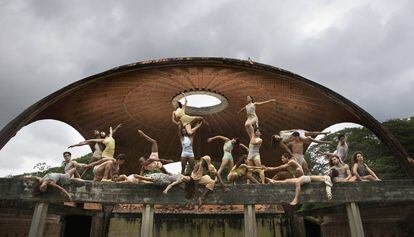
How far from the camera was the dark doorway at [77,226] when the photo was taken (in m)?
14.1

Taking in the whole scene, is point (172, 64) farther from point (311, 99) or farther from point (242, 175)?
point (311, 99)

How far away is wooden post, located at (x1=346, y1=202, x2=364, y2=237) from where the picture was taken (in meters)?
8.19

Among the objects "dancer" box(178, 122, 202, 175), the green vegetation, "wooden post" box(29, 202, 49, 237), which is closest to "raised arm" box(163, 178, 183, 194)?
"dancer" box(178, 122, 202, 175)

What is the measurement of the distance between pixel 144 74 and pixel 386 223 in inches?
414

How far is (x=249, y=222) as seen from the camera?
27.0ft

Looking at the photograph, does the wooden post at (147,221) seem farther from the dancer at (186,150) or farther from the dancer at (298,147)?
the dancer at (298,147)

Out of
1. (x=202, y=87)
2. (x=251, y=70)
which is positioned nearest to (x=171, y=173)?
(x=251, y=70)

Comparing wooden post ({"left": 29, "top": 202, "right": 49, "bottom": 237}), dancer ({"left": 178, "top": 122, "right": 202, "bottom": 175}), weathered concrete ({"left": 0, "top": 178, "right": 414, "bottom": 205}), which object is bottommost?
wooden post ({"left": 29, "top": 202, "right": 49, "bottom": 237})

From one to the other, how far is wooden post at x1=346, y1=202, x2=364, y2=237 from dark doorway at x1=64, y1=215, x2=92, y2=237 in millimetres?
11556

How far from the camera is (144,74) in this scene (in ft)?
38.8

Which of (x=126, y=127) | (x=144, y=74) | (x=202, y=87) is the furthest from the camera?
(x=126, y=127)

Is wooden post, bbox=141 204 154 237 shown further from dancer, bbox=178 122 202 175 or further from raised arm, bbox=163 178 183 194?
dancer, bbox=178 122 202 175

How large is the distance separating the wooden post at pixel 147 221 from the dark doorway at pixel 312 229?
32.5ft

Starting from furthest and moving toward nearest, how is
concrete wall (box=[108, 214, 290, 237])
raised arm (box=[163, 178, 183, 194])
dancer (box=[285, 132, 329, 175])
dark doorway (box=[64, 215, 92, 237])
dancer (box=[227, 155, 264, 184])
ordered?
1. concrete wall (box=[108, 214, 290, 237])
2. dark doorway (box=[64, 215, 92, 237])
3. dancer (box=[285, 132, 329, 175])
4. dancer (box=[227, 155, 264, 184])
5. raised arm (box=[163, 178, 183, 194])
